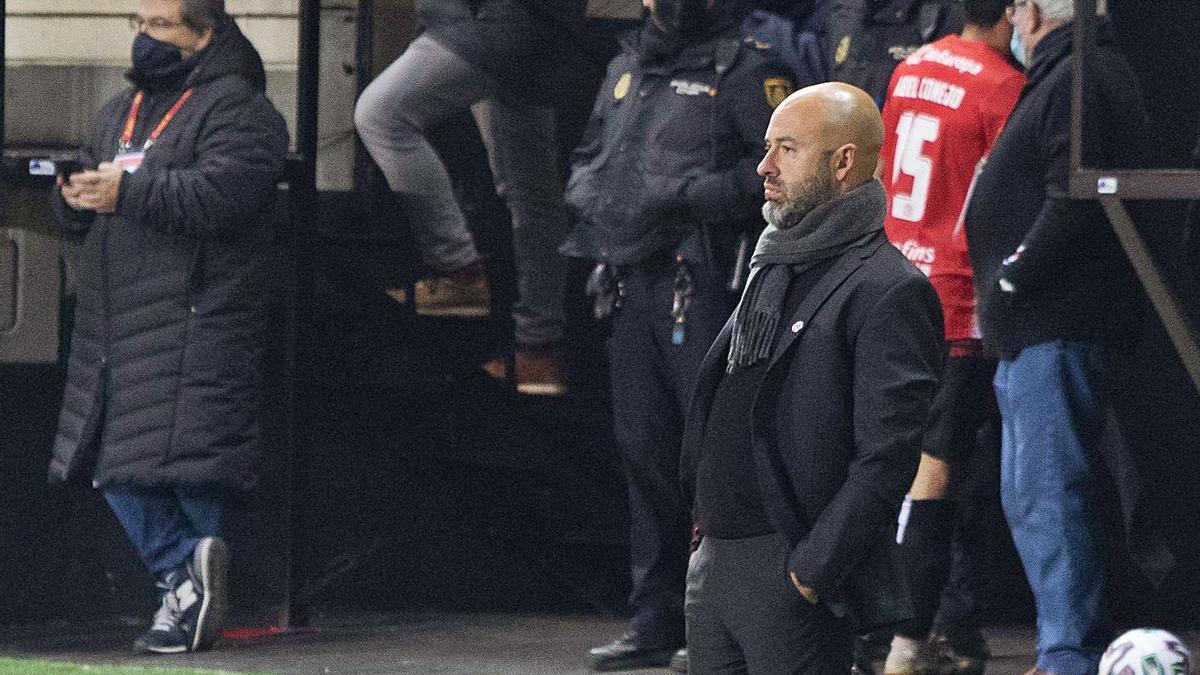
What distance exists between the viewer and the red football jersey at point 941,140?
7.04 meters

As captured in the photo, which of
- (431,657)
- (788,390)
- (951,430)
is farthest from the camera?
(431,657)

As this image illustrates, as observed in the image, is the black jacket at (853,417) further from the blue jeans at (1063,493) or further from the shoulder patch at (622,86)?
the shoulder patch at (622,86)

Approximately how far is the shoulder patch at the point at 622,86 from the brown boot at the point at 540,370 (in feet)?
4.94

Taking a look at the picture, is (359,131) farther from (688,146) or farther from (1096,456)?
(1096,456)

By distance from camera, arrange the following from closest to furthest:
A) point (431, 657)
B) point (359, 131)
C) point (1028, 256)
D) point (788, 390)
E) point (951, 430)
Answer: point (788, 390), point (1028, 256), point (951, 430), point (431, 657), point (359, 131)

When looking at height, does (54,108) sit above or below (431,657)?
above

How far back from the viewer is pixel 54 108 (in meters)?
8.98

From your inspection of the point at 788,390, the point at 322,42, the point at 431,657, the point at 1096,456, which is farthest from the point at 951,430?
the point at 322,42

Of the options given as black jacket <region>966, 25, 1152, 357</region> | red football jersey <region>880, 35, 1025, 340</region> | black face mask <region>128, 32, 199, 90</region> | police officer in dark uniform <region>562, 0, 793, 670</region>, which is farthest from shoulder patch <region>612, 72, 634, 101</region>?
black face mask <region>128, 32, 199, 90</region>

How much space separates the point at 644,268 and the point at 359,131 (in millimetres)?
1747

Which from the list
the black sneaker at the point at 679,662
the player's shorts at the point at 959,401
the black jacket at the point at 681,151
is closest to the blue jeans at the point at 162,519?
the black jacket at the point at 681,151

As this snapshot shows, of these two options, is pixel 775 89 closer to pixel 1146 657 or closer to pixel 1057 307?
pixel 1057 307

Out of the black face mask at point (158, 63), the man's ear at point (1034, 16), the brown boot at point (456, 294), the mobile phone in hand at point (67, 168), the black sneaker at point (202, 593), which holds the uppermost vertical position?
the man's ear at point (1034, 16)

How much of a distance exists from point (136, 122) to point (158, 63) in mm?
260
